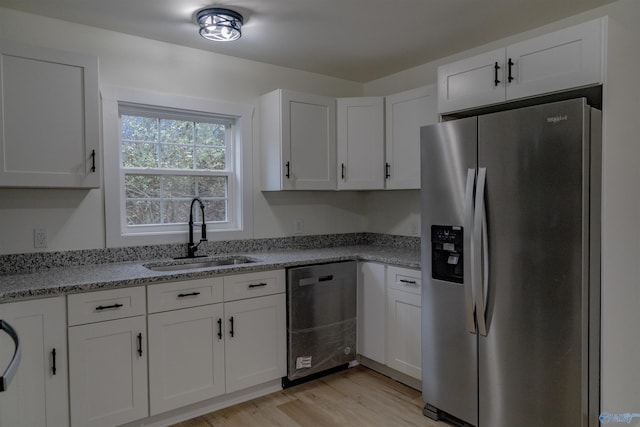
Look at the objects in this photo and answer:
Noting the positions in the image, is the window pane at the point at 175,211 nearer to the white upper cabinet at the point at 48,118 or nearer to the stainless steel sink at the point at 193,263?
the stainless steel sink at the point at 193,263

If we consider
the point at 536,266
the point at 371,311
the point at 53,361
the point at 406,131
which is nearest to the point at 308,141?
the point at 406,131

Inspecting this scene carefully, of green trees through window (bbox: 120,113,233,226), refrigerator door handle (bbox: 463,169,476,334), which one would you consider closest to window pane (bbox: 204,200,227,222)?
green trees through window (bbox: 120,113,233,226)

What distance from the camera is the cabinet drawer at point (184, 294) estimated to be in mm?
2330

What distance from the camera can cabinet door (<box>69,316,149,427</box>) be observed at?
6.92ft

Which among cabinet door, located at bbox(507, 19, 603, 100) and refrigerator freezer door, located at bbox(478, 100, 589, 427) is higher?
cabinet door, located at bbox(507, 19, 603, 100)

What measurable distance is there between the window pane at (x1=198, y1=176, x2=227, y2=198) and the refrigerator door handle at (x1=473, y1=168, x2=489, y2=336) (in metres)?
1.95

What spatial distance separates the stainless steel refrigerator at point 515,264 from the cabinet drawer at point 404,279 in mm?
296

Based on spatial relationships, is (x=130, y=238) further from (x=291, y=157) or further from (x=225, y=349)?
(x=291, y=157)

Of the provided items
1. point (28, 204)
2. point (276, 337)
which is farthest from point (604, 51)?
point (28, 204)

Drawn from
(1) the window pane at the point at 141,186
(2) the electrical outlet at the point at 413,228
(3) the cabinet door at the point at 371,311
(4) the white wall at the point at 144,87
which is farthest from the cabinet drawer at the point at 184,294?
(2) the electrical outlet at the point at 413,228

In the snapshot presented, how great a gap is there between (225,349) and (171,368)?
1.09 ft

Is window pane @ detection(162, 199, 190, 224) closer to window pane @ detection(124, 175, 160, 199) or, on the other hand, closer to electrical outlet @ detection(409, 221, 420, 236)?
window pane @ detection(124, 175, 160, 199)

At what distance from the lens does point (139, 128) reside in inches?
115

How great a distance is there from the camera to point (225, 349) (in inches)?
102
